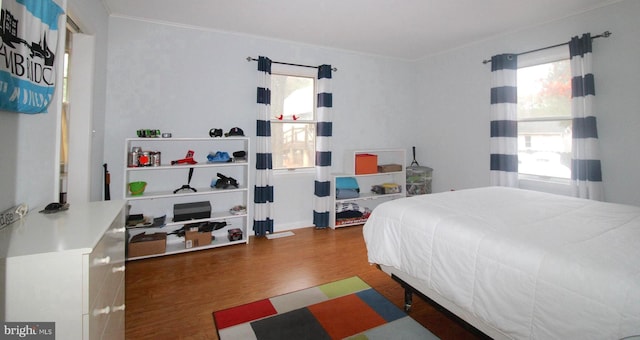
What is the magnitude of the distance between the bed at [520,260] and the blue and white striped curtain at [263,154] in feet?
5.79

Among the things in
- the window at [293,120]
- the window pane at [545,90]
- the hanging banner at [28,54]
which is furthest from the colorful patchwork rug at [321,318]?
the window pane at [545,90]

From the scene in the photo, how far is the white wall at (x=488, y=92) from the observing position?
2.60 meters

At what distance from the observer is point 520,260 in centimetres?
125

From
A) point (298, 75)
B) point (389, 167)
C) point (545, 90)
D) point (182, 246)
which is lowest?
point (182, 246)

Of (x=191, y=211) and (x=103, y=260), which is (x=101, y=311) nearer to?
(x=103, y=260)

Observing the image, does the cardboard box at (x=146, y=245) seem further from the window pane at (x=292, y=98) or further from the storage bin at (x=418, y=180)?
the storage bin at (x=418, y=180)

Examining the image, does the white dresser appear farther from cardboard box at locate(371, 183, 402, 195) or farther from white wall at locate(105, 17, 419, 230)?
cardboard box at locate(371, 183, 402, 195)

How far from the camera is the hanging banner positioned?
1.14m

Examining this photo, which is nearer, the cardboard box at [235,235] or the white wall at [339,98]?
the white wall at [339,98]

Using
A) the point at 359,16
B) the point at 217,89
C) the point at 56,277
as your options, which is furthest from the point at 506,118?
the point at 56,277

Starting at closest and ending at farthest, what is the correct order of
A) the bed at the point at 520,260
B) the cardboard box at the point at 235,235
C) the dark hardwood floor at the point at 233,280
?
the bed at the point at 520,260
the dark hardwood floor at the point at 233,280
the cardboard box at the point at 235,235

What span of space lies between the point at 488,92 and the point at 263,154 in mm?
2986

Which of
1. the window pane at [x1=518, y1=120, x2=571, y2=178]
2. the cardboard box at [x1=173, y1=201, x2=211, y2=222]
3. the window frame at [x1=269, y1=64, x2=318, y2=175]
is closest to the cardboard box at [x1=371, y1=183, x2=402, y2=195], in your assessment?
the window frame at [x1=269, y1=64, x2=318, y2=175]

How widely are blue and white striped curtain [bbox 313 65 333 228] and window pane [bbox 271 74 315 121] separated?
0.20 m
